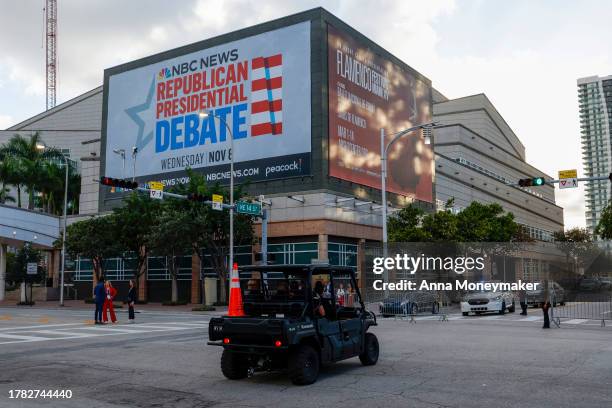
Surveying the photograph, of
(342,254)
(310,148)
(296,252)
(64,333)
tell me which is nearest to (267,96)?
(310,148)

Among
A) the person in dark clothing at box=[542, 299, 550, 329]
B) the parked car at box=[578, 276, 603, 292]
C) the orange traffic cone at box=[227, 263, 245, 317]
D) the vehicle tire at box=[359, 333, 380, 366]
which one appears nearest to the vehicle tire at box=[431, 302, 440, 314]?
the parked car at box=[578, 276, 603, 292]

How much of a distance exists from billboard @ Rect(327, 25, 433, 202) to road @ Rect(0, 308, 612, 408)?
29434 millimetres

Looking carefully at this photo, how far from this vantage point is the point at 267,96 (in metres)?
47.1

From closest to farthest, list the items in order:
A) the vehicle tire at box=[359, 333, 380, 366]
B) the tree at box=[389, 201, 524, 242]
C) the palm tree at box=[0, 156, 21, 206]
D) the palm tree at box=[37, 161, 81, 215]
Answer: the vehicle tire at box=[359, 333, 380, 366], the tree at box=[389, 201, 524, 242], the palm tree at box=[0, 156, 21, 206], the palm tree at box=[37, 161, 81, 215]

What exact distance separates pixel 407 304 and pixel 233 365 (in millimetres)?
17388

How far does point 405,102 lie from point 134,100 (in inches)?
1012

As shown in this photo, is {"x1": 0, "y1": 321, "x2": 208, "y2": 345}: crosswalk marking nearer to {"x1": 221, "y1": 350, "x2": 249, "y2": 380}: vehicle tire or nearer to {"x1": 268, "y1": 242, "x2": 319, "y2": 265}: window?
{"x1": 221, "y1": 350, "x2": 249, "y2": 380}: vehicle tire

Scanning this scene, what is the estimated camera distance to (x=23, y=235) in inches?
2124

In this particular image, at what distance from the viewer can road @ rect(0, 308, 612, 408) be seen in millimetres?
8586

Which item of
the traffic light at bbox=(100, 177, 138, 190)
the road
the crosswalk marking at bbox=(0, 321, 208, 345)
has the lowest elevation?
the crosswalk marking at bbox=(0, 321, 208, 345)

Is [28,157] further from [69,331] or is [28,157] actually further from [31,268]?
[69,331]

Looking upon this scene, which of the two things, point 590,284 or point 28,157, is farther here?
point 28,157

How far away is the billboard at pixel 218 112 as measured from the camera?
46.0 metres

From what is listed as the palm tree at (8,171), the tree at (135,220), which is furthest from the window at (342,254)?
the palm tree at (8,171)
